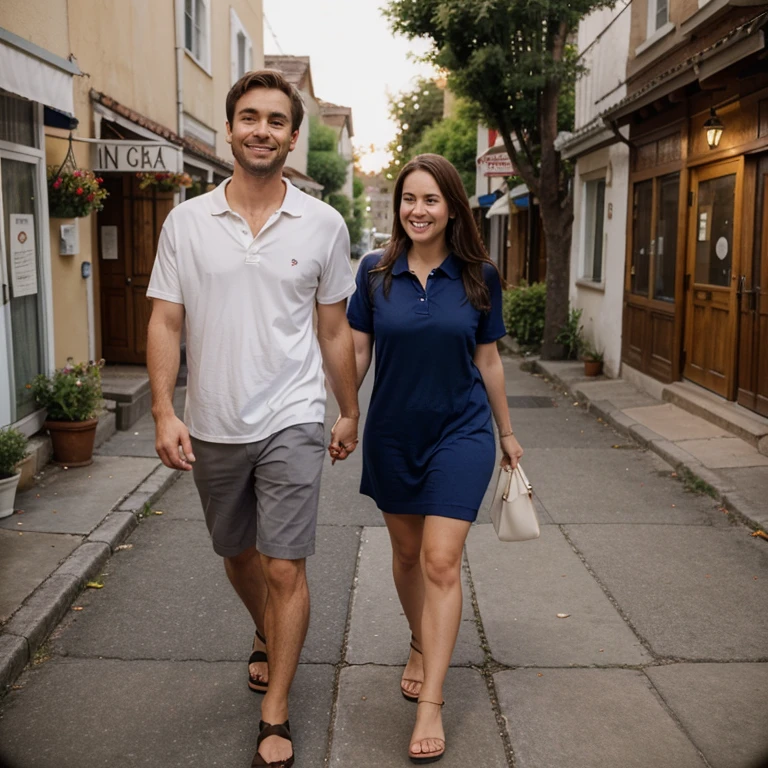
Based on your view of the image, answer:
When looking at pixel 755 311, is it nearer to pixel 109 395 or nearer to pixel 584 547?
pixel 584 547

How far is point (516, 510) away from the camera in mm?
3758

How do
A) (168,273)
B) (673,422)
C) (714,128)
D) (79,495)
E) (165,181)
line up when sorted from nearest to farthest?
(168,273), (79,495), (714,128), (673,422), (165,181)

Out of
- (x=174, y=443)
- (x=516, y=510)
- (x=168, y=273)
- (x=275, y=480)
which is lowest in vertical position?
(x=516, y=510)

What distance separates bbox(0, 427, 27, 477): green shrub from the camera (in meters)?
6.10

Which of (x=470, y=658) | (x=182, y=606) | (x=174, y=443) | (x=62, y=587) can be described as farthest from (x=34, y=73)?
(x=470, y=658)

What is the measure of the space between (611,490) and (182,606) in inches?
143

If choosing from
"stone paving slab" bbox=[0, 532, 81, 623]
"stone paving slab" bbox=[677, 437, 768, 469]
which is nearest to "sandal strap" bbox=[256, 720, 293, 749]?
"stone paving slab" bbox=[0, 532, 81, 623]

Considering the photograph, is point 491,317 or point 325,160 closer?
point 491,317

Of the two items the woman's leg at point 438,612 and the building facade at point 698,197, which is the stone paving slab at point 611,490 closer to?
the building facade at point 698,197

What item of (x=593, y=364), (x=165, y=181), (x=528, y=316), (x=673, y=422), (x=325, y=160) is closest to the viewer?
(x=673, y=422)

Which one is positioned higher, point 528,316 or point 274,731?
point 528,316

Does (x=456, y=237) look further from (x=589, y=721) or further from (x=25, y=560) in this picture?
(x=25, y=560)

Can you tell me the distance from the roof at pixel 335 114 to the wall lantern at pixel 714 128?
5594cm

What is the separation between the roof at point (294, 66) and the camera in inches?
1752
